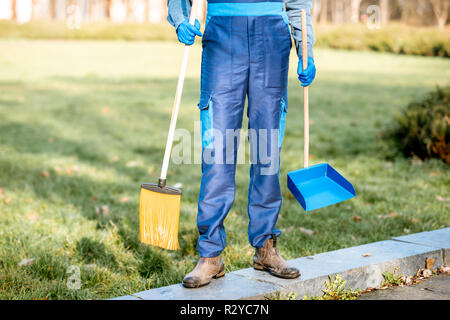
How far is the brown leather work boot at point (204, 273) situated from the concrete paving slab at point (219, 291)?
0.10 feet

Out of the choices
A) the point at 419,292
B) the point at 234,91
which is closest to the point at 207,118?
the point at 234,91

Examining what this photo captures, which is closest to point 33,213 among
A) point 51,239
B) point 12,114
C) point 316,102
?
point 51,239

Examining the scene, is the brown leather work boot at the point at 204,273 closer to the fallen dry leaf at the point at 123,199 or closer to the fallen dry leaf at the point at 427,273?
the fallen dry leaf at the point at 427,273

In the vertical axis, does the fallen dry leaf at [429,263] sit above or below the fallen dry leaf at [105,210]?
above

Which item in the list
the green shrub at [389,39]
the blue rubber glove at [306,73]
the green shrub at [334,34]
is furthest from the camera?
the green shrub at [334,34]

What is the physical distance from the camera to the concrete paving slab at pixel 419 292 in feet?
10.6

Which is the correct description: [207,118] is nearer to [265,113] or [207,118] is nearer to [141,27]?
[265,113]

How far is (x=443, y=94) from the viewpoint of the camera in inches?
299

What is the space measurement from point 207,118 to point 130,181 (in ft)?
11.8

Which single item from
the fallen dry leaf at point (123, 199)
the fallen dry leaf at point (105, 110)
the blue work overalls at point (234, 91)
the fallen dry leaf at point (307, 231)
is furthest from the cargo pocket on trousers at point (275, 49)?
the fallen dry leaf at point (105, 110)

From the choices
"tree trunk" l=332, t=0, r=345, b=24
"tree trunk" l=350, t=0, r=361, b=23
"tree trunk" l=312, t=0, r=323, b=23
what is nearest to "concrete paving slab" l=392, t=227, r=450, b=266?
"tree trunk" l=350, t=0, r=361, b=23

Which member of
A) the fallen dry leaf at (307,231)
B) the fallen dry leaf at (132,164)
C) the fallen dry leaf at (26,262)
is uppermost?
the fallen dry leaf at (26,262)

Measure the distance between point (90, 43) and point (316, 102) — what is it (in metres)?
18.2

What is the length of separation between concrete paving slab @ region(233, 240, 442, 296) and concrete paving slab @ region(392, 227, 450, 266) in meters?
0.06
